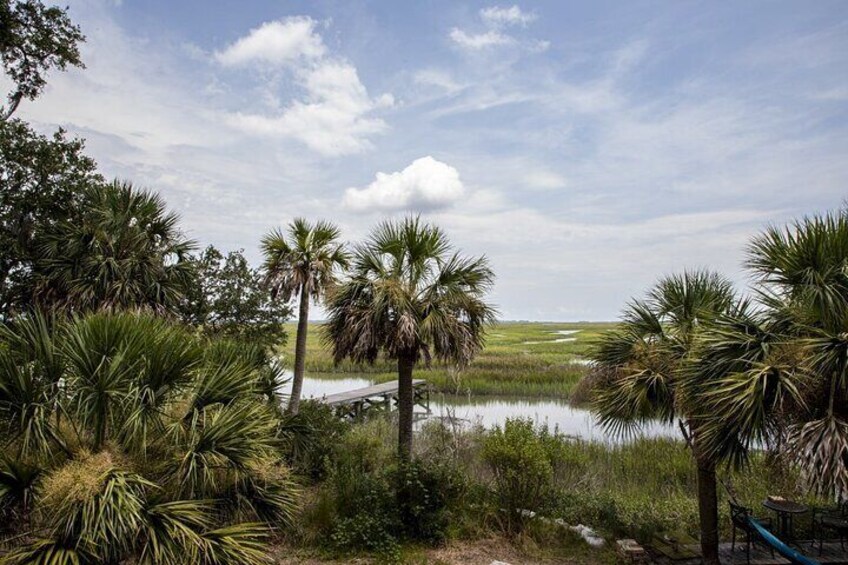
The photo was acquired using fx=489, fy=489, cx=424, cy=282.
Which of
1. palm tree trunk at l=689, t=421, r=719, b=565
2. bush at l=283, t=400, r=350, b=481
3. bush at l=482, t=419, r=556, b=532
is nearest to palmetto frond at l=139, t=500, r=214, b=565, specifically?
bush at l=283, t=400, r=350, b=481

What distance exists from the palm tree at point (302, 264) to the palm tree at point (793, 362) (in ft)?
26.9

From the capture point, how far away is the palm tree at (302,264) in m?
11.4

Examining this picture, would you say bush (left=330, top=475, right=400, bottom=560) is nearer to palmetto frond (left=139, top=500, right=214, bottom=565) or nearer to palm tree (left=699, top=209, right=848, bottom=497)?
palmetto frond (left=139, top=500, right=214, bottom=565)

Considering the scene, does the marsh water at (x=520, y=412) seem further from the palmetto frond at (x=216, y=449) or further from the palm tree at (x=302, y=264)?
the palmetto frond at (x=216, y=449)

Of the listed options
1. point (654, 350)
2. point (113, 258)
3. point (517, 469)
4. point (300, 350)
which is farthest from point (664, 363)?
point (113, 258)

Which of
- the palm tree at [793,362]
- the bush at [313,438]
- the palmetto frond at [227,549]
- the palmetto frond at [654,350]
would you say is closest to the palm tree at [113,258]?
the bush at [313,438]

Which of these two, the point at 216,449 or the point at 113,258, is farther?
the point at 113,258

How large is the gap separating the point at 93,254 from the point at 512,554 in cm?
1000

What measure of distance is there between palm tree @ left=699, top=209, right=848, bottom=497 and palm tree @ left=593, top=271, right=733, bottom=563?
57cm

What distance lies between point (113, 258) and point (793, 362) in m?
11.7

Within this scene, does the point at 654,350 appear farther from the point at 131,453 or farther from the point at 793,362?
the point at 131,453

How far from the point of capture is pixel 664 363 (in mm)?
6668

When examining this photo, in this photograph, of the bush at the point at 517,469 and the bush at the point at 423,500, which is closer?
the bush at the point at 423,500

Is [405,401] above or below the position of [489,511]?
above
